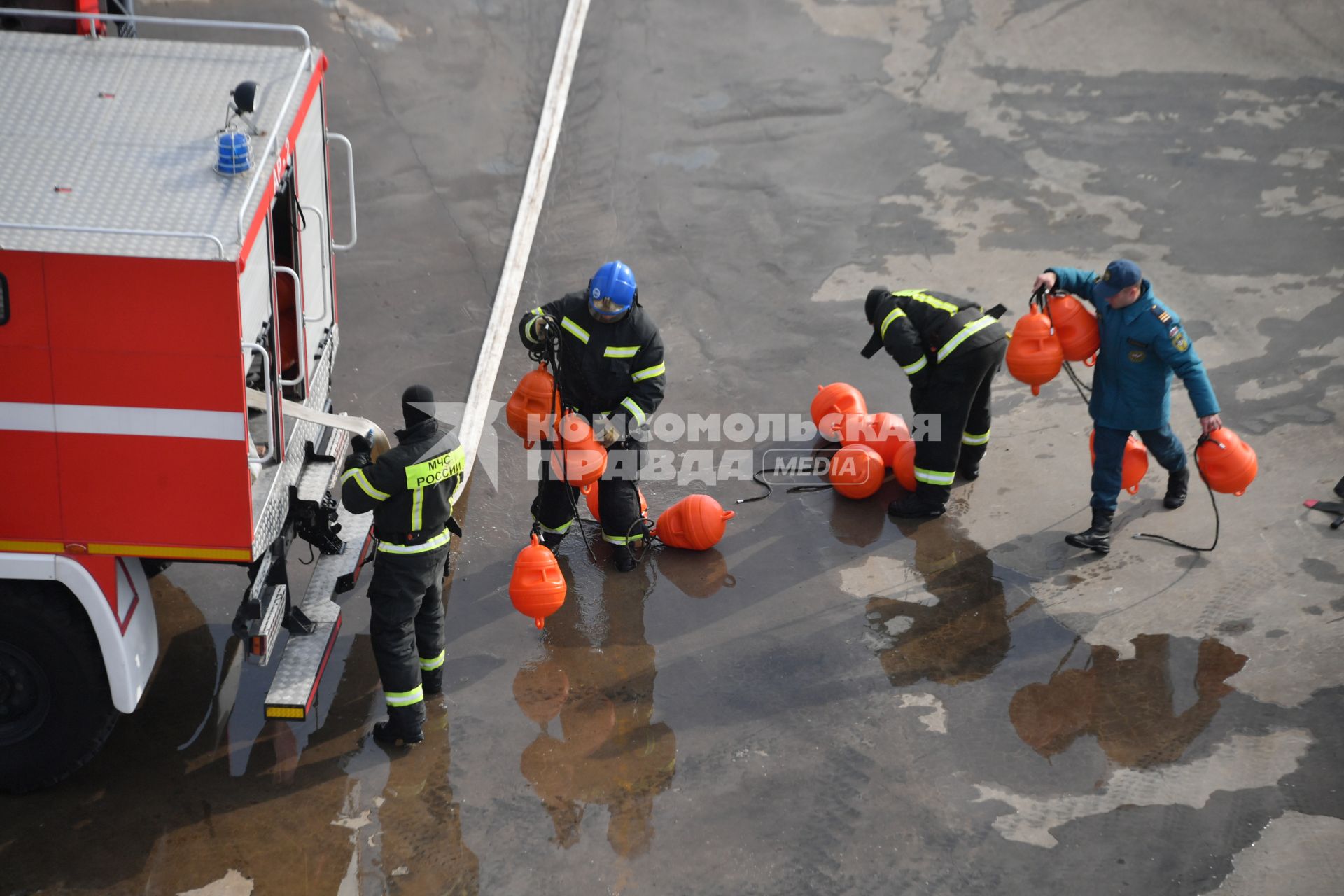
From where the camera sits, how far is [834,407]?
827 centimetres

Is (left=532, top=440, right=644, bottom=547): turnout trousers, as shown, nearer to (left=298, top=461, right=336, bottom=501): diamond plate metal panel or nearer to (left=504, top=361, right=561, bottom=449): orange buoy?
(left=504, top=361, right=561, bottom=449): orange buoy

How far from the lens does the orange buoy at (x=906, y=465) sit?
315 inches

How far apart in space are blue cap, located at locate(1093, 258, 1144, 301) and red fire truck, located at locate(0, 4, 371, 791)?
4.41 metres

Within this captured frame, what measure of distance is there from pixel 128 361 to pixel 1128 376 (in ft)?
17.5

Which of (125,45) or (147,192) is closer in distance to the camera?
(147,192)

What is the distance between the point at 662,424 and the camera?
28.1ft

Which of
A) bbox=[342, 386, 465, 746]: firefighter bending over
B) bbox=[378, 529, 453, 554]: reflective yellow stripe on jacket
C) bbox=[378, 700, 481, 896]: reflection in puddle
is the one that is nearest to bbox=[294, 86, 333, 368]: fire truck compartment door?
bbox=[342, 386, 465, 746]: firefighter bending over

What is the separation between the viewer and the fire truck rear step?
5496mm

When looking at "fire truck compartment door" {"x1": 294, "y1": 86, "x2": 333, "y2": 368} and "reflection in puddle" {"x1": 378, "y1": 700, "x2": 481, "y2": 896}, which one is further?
"fire truck compartment door" {"x1": 294, "y1": 86, "x2": 333, "y2": 368}

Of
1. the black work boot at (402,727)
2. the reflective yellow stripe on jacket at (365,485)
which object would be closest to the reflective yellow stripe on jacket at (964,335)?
the reflective yellow stripe on jacket at (365,485)

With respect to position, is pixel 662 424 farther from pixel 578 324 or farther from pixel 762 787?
pixel 762 787

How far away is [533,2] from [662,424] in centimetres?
635

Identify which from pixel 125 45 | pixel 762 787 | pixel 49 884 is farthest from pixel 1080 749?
pixel 125 45

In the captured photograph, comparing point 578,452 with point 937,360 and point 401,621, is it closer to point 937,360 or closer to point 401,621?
point 401,621
